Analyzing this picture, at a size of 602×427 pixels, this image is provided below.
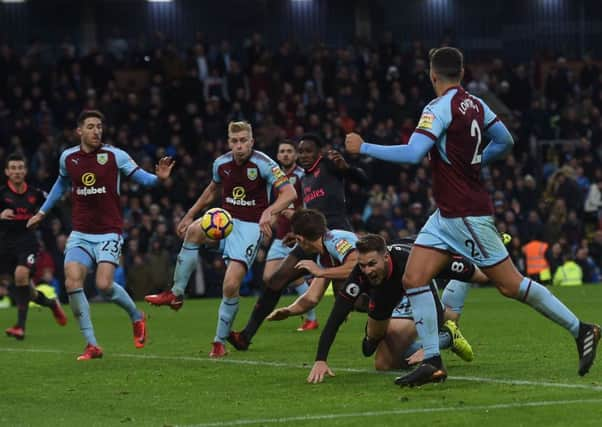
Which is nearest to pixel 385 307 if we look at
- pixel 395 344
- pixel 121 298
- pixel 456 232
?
pixel 395 344

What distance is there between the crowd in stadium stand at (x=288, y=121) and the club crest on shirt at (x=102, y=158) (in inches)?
492

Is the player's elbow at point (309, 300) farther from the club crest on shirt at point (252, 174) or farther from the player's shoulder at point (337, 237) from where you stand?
the player's shoulder at point (337, 237)

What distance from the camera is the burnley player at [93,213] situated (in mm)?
13336

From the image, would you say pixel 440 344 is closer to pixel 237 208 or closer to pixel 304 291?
pixel 237 208

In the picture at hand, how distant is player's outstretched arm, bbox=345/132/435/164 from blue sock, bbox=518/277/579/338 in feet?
4.11

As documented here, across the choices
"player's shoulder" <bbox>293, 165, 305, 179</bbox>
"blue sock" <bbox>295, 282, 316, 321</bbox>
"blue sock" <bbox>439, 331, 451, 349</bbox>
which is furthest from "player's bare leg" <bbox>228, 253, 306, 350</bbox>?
"blue sock" <bbox>295, 282, 316, 321</bbox>

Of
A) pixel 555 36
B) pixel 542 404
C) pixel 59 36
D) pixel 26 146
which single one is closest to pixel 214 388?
pixel 542 404

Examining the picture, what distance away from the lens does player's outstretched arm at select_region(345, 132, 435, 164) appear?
937cm

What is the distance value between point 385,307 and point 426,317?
3.89ft

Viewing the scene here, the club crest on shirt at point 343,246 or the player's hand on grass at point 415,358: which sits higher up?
the club crest on shirt at point 343,246

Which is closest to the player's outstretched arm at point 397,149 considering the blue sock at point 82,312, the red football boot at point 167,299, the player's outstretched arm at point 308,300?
the player's outstretched arm at point 308,300

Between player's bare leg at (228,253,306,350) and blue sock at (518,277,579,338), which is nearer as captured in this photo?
blue sock at (518,277,579,338)

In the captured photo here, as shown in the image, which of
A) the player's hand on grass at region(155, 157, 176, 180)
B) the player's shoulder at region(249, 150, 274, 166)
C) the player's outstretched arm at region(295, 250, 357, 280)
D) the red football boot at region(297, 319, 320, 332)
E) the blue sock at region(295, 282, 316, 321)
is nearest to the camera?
the player's outstretched arm at region(295, 250, 357, 280)

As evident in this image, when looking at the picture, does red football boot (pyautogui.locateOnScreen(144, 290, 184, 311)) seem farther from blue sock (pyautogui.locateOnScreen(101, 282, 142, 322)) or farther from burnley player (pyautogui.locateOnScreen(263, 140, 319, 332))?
burnley player (pyautogui.locateOnScreen(263, 140, 319, 332))
